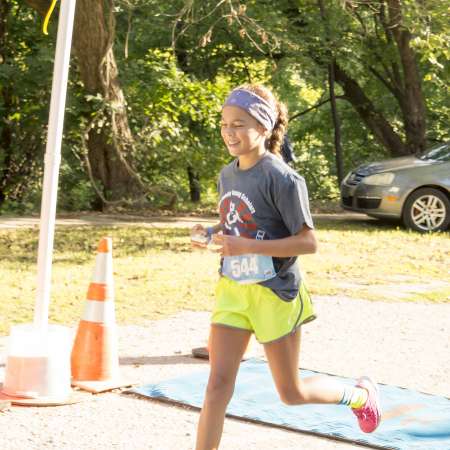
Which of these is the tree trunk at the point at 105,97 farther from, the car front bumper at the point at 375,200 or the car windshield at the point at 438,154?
the car windshield at the point at 438,154

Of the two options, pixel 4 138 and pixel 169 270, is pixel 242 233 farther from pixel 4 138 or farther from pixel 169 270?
pixel 4 138

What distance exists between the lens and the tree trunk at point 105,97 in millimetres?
16875

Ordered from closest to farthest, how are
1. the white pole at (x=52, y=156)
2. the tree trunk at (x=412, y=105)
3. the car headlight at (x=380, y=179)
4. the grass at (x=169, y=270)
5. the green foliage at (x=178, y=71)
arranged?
the white pole at (x=52, y=156)
the grass at (x=169, y=270)
the car headlight at (x=380, y=179)
the green foliage at (x=178, y=71)
the tree trunk at (x=412, y=105)

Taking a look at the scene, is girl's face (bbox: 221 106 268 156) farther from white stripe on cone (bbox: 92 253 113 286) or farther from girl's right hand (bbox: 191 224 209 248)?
white stripe on cone (bbox: 92 253 113 286)

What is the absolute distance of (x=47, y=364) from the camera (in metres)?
6.50

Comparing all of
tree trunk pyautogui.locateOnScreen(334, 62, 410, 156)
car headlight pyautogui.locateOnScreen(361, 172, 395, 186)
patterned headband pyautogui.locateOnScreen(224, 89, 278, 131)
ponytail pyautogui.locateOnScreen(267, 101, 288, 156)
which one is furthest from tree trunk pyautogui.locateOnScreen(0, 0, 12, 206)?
patterned headband pyautogui.locateOnScreen(224, 89, 278, 131)

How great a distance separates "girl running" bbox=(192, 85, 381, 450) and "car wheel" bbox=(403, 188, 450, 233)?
38.1 ft

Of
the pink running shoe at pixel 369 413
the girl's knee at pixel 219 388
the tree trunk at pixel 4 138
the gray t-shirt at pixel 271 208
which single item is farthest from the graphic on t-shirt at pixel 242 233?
the tree trunk at pixel 4 138

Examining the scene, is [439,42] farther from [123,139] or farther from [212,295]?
[212,295]

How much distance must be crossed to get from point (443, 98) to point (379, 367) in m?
19.1

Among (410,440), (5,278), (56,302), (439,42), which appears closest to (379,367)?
(410,440)

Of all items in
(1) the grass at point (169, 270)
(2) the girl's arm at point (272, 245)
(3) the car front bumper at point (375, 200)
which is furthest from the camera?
(3) the car front bumper at point (375, 200)

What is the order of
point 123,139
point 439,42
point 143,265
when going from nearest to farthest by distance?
point 143,265 → point 439,42 → point 123,139

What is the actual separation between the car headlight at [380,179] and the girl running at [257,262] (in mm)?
11862
